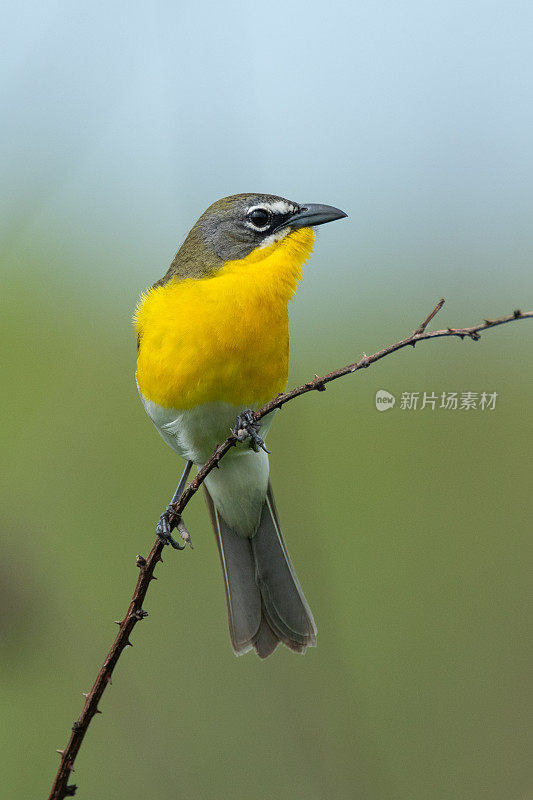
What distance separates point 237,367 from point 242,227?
92cm

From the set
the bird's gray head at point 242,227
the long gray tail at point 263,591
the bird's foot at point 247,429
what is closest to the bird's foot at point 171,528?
the bird's foot at point 247,429

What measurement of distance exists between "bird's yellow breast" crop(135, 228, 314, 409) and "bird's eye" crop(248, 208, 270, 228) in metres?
0.19

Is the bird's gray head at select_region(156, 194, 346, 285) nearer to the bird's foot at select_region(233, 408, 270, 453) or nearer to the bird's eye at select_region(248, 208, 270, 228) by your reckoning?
the bird's eye at select_region(248, 208, 270, 228)

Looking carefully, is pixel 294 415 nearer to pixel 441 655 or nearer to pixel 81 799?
pixel 441 655

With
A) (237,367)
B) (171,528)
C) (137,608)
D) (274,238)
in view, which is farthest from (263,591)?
(137,608)

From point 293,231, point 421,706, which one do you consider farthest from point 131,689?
point 421,706

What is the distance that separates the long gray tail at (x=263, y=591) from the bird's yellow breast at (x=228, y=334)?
3.41ft

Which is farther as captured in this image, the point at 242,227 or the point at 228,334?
the point at 242,227

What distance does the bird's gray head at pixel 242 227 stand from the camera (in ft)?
13.2

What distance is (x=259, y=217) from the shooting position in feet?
13.8

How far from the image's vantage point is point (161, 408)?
13.1 ft

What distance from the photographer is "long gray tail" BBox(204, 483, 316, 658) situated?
4.11m

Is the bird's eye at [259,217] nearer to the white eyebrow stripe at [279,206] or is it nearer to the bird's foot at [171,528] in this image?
the white eyebrow stripe at [279,206]

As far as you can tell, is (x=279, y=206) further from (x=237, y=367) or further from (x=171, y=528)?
(x=171, y=528)
